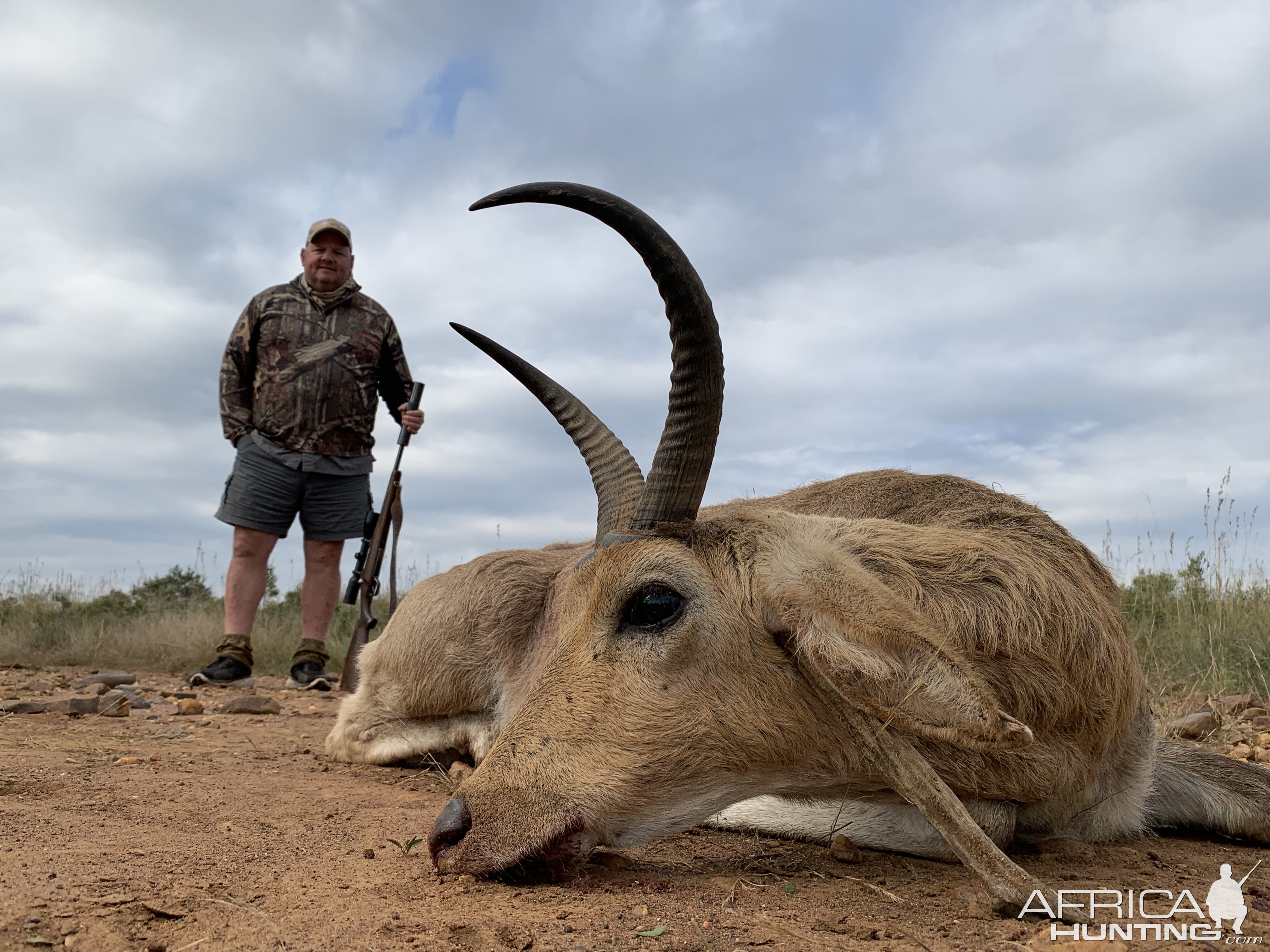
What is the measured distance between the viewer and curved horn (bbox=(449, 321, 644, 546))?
3.80m

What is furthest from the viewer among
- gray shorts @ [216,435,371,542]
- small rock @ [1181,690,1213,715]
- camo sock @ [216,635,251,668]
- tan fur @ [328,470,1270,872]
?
camo sock @ [216,635,251,668]

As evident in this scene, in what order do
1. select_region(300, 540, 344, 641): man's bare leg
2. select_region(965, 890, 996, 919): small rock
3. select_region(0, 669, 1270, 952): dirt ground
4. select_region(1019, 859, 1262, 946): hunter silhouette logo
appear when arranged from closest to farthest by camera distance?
1. select_region(0, 669, 1270, 952): dirt ground
2. select_region(1019, 859, 1262, 946): hunter silhouette logo
3. select_region(965, 890, 996, 919): small rock
4. select_region(300, 540, 344, 641): man's bare leg

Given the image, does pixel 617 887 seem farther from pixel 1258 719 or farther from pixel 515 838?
pixel 1258 719

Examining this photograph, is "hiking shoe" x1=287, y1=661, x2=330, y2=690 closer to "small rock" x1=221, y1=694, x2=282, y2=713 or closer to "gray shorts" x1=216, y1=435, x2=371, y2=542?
"gray shorts" x1=216, y1=435, x2=371, y2=542

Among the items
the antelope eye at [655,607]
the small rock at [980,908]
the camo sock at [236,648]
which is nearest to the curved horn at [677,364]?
the antelope eye at [655,607]

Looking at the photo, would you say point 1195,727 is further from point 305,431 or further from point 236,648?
point 236,648

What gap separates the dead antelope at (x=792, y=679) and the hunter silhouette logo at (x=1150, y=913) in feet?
0.48

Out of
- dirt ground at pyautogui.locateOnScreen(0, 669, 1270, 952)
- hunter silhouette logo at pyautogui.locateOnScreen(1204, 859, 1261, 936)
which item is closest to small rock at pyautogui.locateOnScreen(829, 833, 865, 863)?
dirt ground at pyautogui.locateOnScreen(0, 669, 1270, 952)

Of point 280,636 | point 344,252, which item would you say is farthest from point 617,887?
point 280,636

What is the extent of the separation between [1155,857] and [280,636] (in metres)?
10.8

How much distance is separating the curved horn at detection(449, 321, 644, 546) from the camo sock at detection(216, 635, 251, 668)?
5.84 metres

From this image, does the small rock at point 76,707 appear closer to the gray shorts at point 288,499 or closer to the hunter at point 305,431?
the hunter at point 305,431

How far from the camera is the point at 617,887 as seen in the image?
2.86 metres

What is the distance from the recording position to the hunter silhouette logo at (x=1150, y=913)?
8.29 feet
